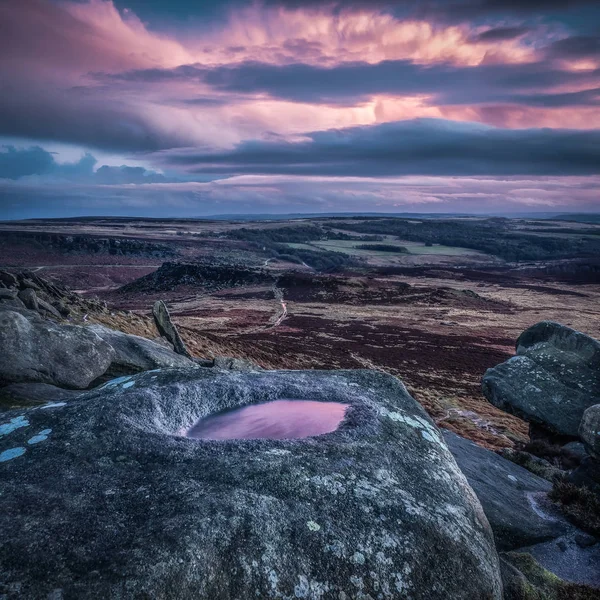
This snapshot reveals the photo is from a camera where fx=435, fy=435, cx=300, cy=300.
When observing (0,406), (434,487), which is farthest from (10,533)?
(0,406)

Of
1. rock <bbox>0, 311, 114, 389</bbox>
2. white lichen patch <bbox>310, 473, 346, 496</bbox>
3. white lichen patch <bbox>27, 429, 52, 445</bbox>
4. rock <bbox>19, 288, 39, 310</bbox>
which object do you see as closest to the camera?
white lichen patch <bbox>310, 473, 346, 496</bbox>

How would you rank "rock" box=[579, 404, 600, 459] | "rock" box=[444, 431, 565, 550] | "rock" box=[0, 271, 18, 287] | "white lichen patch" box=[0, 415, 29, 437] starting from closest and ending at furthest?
1. "white lichen patch" box=[0, 415, 29, 437]
2. "rock" box=[444, 431, 565, 550]
3. "rock" box=[579, 404, 600, 459]
4. "rock" box=[0, 271, 18, 287]

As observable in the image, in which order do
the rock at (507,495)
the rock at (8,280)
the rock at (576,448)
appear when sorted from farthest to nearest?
the rock at (8,280) < the rock at (576,448) < the rock at (507,495)

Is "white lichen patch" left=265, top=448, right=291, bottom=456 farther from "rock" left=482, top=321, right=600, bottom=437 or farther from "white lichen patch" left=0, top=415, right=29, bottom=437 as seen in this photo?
"rock" left=482, top=321, right=600, bottom=437

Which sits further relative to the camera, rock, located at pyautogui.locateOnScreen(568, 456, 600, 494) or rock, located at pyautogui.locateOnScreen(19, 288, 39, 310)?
rock, located at pyautogui.locateOnScreen(19, 288, 39, 310)

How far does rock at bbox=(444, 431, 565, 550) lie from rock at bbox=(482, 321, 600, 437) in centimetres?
685

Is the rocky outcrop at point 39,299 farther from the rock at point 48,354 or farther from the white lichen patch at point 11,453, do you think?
the white lichen patch at point 11,453

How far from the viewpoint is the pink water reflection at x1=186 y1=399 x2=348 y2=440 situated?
741 centimetres

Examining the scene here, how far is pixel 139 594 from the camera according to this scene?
4246 millimetres

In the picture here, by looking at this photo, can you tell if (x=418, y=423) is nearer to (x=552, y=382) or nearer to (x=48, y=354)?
(x=48, y=354)

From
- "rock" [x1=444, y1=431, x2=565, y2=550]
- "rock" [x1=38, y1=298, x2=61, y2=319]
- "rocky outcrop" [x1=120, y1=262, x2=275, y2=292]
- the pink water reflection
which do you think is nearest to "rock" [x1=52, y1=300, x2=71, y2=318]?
"rock" [x1=38, y1=298, x2=61, y2=319]

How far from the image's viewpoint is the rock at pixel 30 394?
10.1 m

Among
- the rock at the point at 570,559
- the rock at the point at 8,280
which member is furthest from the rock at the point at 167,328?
the rock at the point at 570,559

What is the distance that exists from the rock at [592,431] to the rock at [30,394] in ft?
41.4
